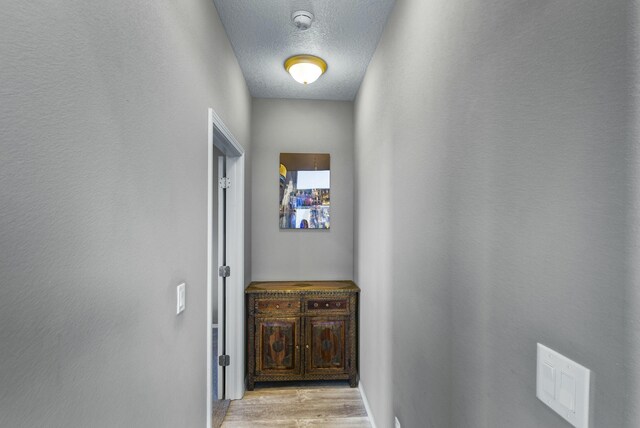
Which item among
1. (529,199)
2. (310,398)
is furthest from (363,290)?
(529,199)

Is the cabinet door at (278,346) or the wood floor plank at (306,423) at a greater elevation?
the cabinet door at (278,346)

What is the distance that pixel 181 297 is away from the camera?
1.36m

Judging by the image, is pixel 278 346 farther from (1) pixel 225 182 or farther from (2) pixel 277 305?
(1) pixel 225 182

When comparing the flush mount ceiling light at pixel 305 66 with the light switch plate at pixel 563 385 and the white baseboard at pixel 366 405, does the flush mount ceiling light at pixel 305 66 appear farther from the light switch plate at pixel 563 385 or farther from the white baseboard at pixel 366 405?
the white baseboard at pixel 366 405

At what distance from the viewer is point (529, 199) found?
756mm

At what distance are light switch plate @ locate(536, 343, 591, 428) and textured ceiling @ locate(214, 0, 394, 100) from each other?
191cm

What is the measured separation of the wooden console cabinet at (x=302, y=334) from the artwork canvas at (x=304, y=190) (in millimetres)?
702

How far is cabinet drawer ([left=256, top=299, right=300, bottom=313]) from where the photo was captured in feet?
9.31

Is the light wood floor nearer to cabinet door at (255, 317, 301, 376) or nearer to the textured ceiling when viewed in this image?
cabinet door at (255, 317, 301, 376)

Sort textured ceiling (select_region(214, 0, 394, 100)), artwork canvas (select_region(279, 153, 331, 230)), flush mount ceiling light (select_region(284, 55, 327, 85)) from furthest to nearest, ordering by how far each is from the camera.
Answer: artwork canvas (select_region(279, 153, 331, 230))
flush mount ceiling light (select_region(284, 55, 327, 85))
textured ceiling (select_region(214, 0, 394, 100))

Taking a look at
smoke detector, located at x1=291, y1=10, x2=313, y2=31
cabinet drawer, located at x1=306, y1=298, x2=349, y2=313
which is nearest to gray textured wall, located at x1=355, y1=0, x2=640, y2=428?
smoke detector, located at x1=291, y1=10, x2=313, y2=31

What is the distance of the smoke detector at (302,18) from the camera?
1.92 m

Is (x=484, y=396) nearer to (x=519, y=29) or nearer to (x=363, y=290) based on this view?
(x=519, y=29)

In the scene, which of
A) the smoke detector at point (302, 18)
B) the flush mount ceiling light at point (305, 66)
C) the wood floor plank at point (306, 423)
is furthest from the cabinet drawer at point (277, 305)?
the smoke detector at point (302, 18)
